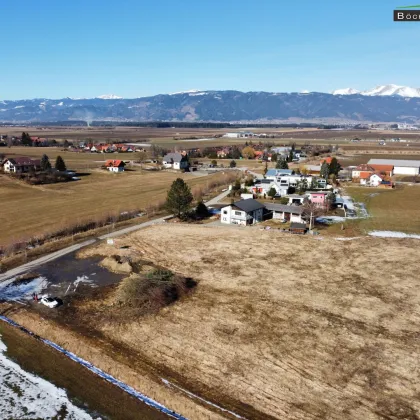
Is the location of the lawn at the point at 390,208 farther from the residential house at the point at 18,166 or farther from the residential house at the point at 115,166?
the residential house at the point at 18,166

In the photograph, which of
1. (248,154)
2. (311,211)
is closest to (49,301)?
(311,211)

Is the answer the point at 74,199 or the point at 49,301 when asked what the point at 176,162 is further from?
the point at 49,301

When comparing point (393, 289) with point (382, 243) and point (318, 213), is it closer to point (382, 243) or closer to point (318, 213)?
point (382, 243)

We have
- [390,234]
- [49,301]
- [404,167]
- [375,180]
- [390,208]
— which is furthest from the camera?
[404,167]

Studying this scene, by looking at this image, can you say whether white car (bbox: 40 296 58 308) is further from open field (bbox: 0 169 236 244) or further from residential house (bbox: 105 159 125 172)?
residential house (bbox: 105 159 125 172)

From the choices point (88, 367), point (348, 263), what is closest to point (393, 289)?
point (348, 263)

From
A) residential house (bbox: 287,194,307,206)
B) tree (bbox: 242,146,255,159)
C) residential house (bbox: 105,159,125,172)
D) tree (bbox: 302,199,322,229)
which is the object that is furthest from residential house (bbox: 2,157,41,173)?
tree (bbox: 242,146,255,159)

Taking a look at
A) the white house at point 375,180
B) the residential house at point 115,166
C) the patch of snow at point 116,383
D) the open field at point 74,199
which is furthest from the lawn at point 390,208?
the residential house at point 115,166
